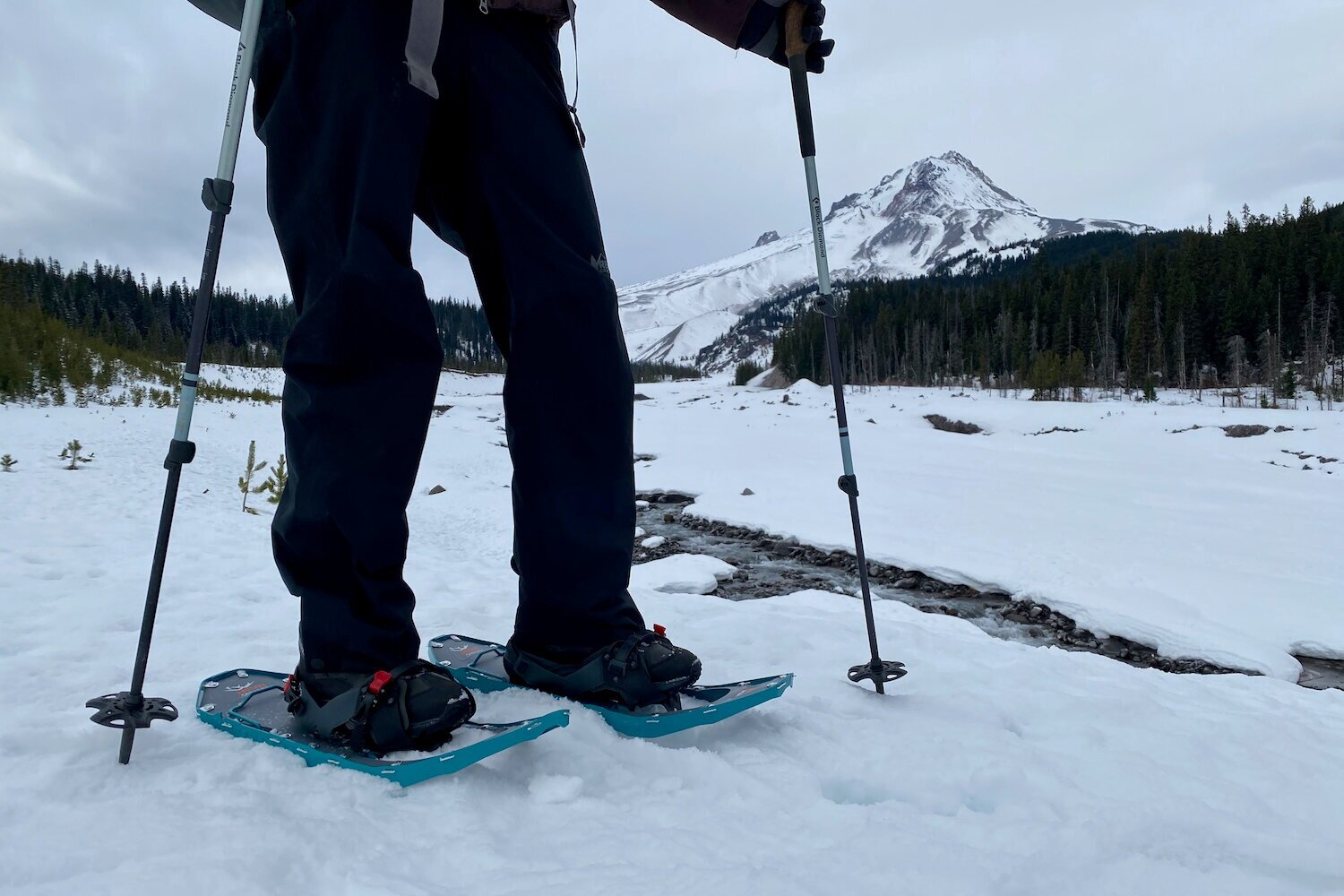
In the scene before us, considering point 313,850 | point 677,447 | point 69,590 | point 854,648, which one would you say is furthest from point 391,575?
point 677,447

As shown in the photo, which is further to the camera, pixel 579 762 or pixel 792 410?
pixel 792 410

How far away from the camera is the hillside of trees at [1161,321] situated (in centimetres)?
3406

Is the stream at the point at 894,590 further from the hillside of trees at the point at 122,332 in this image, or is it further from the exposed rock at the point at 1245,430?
the exposed rock at the point at 1245,430

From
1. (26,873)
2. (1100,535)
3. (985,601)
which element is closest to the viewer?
(26,873)

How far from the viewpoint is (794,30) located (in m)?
1.77

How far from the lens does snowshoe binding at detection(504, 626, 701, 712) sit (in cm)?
137

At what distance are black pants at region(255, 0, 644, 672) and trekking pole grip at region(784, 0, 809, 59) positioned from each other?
641 millimetres

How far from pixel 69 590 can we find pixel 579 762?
2.01m

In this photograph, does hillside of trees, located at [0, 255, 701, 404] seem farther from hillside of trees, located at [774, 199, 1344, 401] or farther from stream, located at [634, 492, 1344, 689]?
hillside of trees, located at [774, 199, 1344, 401]

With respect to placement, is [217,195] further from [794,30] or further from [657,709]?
[794,30]

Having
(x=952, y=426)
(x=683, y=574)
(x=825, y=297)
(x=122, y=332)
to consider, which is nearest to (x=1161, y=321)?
(x=952, y=426)

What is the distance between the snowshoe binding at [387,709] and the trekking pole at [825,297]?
96cm

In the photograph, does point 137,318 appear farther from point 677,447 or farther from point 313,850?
point 313,850

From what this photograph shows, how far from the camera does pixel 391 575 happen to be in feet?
3.98
